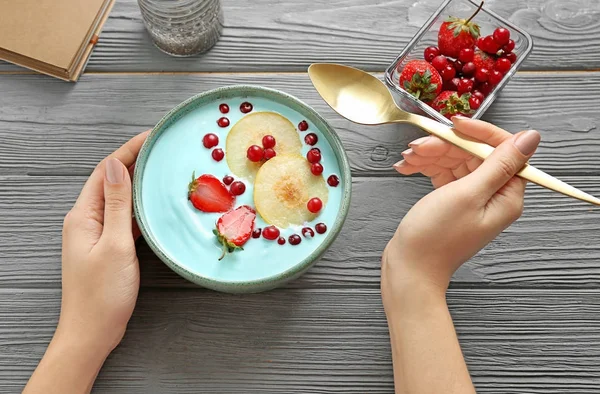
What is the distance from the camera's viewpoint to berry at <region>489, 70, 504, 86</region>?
3.32 feet

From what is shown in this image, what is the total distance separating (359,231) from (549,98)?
0.41 metres

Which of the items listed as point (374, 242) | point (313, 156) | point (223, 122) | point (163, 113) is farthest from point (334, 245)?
point (163, 113)

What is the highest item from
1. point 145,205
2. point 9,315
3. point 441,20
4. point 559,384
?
point 441,20

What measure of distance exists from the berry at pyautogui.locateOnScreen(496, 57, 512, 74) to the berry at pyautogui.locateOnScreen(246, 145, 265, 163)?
0.41 m

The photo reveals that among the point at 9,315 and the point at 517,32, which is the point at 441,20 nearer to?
the point at 517,32

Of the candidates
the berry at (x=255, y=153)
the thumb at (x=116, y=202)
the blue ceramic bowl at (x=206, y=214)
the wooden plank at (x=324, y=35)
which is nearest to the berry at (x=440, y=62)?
the wooden plank at (x=324, y=35)

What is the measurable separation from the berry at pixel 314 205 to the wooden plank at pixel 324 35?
297 mm

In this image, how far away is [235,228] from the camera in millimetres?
914

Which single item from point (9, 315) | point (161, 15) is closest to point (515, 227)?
point (161, 15)

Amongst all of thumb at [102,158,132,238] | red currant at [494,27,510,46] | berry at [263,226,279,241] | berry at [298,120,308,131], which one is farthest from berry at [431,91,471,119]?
thumb at [102,158,132,238]

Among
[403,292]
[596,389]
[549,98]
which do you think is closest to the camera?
[403,292]

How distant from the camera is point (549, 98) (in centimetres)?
109

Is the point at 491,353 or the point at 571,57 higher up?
the point at 571,57

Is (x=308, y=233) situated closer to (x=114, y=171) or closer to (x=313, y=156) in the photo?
(x=313, y=156)
